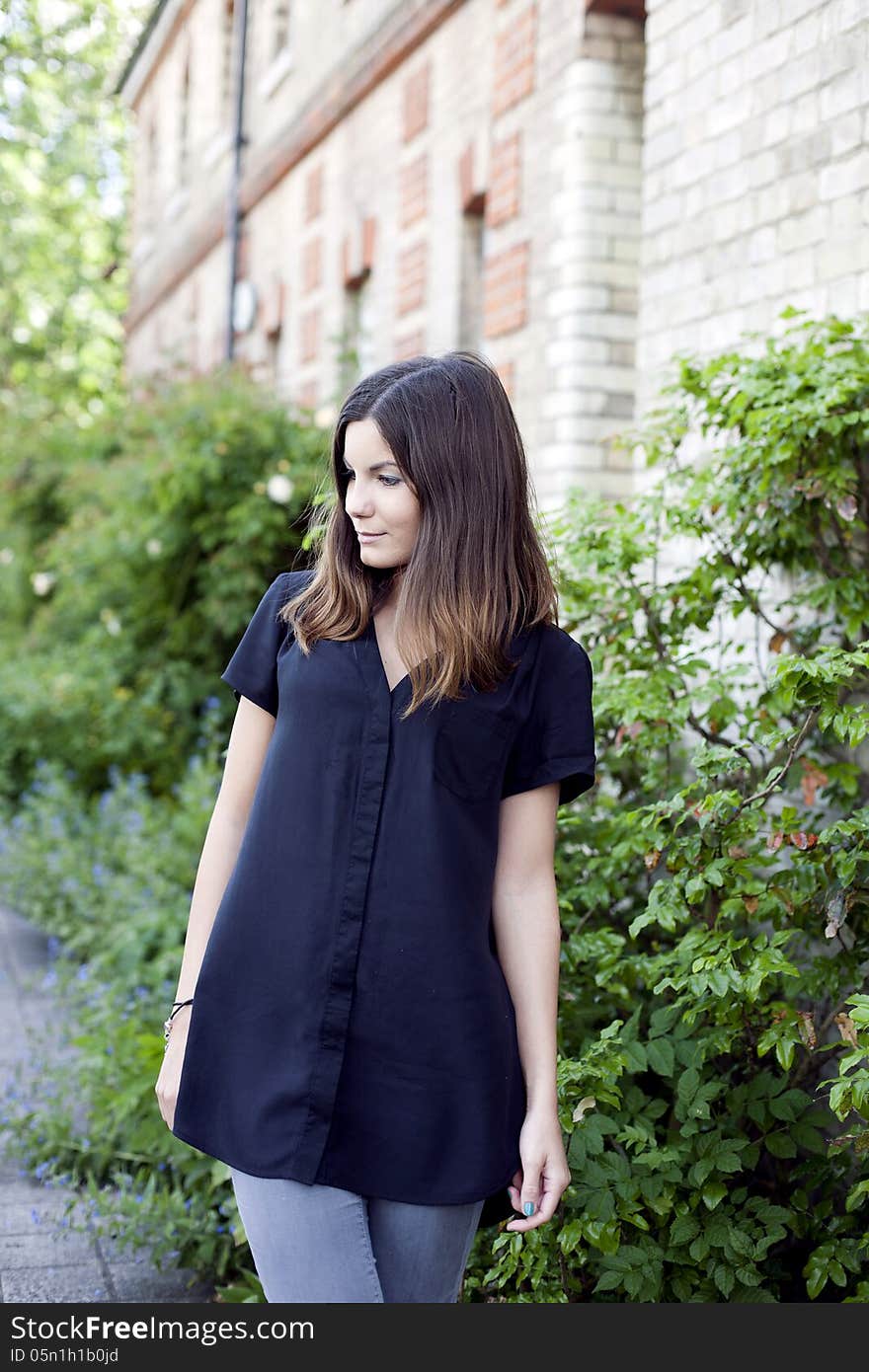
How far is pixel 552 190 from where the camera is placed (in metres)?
6.25

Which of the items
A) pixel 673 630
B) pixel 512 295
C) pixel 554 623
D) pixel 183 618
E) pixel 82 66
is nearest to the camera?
pixel 554 623

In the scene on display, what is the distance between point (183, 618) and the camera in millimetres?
8609

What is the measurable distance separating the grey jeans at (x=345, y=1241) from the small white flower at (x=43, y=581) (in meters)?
8.96

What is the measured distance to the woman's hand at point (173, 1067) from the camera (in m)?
2.07

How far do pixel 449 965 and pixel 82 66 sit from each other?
24.8 m

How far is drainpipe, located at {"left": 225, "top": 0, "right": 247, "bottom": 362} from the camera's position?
12.5 meters

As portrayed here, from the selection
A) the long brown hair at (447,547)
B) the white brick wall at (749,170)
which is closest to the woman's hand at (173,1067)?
the long brown hair at (447,547)

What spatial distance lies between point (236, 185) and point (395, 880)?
12.0 m

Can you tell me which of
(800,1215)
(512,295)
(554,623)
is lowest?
(800,1215)

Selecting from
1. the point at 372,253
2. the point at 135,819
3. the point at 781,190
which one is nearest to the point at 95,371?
the point at 372,253

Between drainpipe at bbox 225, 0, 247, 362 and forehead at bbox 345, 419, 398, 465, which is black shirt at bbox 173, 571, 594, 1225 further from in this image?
drainpipe at bbox 225, 0, 247, 362

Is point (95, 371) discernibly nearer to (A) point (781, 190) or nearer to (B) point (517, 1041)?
(A) point (781, 190)

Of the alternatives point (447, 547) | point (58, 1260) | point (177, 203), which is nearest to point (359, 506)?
point (447, 547)

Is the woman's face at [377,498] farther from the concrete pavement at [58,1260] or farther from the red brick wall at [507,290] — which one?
the red brick wall at [507,290]
